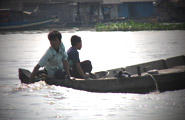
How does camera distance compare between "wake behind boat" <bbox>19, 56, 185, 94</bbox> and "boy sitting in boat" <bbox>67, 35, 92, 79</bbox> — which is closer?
"wake behind boat" <bbox>19, 56, 185, 94</bbox>

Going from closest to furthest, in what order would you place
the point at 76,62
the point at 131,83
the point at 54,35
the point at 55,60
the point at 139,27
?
the point at 131,83 → the point at 54,35 → the point at 76,62 → the point at 55,60 → the point at 139,27

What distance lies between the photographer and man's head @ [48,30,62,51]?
8290 millimetres

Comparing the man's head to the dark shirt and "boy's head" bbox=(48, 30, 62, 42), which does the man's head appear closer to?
"boy's head" bbox=(48, 30, 62, 42)

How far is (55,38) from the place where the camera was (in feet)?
27.4

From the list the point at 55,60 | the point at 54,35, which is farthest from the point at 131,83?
the point at 54,35

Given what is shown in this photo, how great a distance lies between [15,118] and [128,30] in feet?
90.8

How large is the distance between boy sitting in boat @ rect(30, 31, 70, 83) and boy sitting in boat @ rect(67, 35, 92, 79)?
184mm

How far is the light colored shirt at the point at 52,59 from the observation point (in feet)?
27.8

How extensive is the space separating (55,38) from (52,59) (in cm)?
47

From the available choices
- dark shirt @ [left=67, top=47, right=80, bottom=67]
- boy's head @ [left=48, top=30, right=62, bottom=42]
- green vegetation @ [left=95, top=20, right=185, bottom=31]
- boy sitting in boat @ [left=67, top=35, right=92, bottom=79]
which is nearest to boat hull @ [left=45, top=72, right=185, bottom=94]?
boy sitting in boat @ [left=67, top=35, right=92, bottom=79]

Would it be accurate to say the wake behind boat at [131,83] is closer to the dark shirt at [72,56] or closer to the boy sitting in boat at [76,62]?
the boy sitting in boat at [76,62]

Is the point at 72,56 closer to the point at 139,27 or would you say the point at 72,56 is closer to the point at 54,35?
the point at 54,35

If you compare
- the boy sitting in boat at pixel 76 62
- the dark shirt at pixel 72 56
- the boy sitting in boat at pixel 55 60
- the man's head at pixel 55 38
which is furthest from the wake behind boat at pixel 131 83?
the man's head at pixel 55 38

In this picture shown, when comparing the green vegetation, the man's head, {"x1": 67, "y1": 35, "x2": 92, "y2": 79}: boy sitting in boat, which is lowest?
the green vegetation
